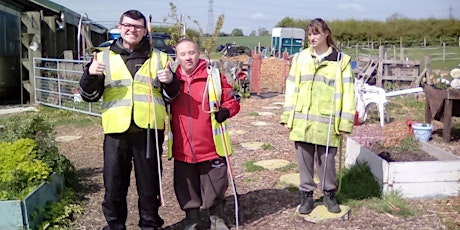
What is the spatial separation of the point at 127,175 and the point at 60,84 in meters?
7.98

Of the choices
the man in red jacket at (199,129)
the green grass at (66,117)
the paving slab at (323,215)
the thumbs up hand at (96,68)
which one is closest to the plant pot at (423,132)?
A: the paving slab at (323,215)

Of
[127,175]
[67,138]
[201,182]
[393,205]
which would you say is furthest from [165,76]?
[67,138]

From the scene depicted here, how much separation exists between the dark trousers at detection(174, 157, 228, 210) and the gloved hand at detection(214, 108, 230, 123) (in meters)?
0.34

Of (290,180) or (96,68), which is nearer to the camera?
(96,68)

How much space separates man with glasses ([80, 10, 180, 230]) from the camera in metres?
3.55

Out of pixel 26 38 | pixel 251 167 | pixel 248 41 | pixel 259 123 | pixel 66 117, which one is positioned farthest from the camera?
pixel 248 41

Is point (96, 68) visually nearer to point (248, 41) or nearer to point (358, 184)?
point (358, 184)

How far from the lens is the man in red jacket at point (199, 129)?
3.84 m

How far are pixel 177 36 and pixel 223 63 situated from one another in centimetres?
225

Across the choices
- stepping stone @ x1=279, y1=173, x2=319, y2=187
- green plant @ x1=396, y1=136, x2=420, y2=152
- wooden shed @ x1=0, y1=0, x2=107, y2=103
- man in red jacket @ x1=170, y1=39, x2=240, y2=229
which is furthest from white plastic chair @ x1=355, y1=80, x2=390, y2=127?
wooden shed @ x1=0, y1=0, x2=107, y2=103

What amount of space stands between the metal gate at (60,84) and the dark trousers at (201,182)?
6609mm

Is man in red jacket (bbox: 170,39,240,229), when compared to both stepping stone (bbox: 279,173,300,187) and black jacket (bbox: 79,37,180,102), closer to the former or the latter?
black jacket (bbox: 79,37,180,102)

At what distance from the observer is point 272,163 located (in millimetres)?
6387

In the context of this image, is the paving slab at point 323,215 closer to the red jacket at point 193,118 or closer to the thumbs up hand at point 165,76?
the red jacket at point 193,118
